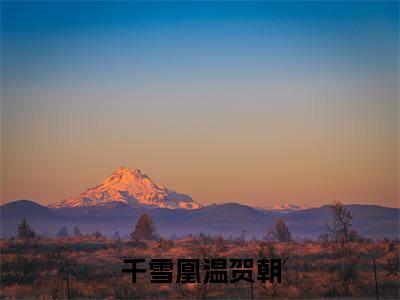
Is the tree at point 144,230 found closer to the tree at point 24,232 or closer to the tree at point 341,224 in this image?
the tree at point 24,232

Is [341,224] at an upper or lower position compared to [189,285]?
upper

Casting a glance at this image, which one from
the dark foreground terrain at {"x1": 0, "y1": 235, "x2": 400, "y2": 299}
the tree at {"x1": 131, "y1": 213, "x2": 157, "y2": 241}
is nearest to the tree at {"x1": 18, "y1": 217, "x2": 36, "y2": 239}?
the dark foreground terrain at {"x1": 0, "y1": 235, "x2": 400, "y2": 299}

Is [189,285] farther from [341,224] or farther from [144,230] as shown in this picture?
[144,230]

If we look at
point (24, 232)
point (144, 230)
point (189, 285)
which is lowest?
point (189, 285)

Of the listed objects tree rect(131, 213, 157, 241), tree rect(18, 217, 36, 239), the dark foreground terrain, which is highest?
tree rect(131, 213, 157, 241)

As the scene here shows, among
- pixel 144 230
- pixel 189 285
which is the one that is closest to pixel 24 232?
pixel 144 230

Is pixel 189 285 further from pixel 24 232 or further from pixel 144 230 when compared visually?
pixel 144 230

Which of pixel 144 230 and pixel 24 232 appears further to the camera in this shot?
pixel 144 230

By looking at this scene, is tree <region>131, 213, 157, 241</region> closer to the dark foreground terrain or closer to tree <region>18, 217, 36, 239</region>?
tree <region>18, 217, 36, 239</region>

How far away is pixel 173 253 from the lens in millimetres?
51125

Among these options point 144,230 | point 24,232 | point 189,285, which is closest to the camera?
point 189,285

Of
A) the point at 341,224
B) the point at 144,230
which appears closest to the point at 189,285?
the point at 341,224

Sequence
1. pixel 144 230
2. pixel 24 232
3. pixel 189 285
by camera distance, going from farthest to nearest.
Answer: pixel 144 230, pixel 24 232, pixel 189 285

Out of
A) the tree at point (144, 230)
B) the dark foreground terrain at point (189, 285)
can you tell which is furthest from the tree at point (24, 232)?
the tree at point (144, 230)
